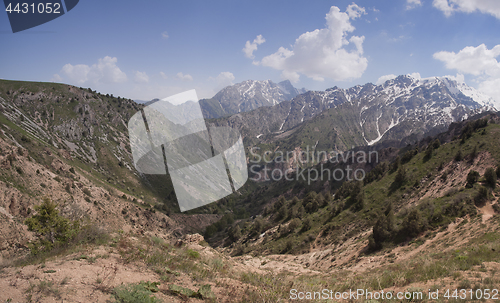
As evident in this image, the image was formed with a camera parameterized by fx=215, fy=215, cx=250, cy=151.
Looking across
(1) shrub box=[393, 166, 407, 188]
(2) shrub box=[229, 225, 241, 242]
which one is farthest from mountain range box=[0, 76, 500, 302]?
(2) shrub box=[229, 225, 241, 242]

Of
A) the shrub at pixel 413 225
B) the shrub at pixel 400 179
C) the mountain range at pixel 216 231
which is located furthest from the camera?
the shrub at pixel 400 179

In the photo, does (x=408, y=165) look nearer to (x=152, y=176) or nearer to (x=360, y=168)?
(x=360, y=168)

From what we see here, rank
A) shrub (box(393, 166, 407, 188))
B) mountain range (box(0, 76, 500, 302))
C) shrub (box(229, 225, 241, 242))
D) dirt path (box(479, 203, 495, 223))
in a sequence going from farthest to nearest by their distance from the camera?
shrub (box(229, 225, 241, 242))
shrub (box(393, 166, 407, 188))
dirt path (box(479, 203, 495, 223))
mountain range (box(0, 76, 500, 302))

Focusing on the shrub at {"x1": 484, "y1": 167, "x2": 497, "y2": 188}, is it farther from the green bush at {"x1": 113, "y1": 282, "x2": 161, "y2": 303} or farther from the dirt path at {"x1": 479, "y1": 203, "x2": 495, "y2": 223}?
the green bush at {"x1": 113, "y1": 282, "x2": 161, "y2": 303}

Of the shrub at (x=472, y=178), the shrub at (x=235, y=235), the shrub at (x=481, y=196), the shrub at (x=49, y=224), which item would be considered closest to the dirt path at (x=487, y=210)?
the shrub at (x=481, y=196)

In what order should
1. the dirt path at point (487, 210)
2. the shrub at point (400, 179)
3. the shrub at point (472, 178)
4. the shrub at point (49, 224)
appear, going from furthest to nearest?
the shrub at point (400, 179)
the shrub at point (472, 178)
the dirt path at point (487, 210)
the shrub at point (49, 224)

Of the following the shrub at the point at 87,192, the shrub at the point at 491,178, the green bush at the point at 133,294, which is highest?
the shrub at the point at 87,192

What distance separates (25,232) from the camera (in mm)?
26859

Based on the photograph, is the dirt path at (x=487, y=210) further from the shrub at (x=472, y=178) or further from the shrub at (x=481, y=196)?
the shrub at (x=472, y=178)

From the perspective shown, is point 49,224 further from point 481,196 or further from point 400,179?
point 400,179

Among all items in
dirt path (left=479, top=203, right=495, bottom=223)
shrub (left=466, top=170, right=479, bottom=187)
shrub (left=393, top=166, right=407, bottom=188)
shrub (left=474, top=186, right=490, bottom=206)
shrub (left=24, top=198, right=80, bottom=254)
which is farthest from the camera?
shrub (left=393, top=166, right=407, bottom=188)

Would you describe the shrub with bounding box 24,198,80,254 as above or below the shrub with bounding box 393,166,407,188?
above

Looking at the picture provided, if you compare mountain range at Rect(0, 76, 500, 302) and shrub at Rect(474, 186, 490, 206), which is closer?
mountain range at Rect(0, 76, 500, 302)

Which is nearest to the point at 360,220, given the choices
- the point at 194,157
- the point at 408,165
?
the point at 408,165
